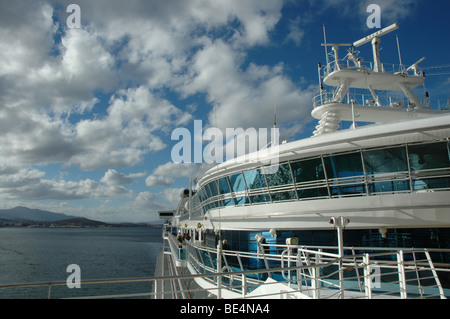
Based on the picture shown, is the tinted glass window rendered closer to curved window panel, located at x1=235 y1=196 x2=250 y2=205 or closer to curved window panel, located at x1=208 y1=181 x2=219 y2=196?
curved window panel, located at x1=235 y1=196 x2=250 y2=205

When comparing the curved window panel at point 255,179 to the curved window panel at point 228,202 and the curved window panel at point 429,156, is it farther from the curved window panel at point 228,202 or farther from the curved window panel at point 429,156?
the curved window panel at point 429,156

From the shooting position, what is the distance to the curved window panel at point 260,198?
47.2ft

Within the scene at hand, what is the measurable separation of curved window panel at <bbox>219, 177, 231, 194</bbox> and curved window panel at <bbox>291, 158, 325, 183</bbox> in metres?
4.17

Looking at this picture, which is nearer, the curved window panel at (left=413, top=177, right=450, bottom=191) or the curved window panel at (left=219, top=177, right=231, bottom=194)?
the curved window panel at (left=413, top=177, right=450, bottom=191)

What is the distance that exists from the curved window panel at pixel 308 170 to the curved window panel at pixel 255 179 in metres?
→ 1.59

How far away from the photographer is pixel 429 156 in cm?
1092

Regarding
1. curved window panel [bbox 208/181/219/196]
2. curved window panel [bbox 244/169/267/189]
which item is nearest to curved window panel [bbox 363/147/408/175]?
curved window panel [bbox 244/169/267/189]

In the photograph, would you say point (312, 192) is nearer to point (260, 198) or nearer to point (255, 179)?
point (260, 198)

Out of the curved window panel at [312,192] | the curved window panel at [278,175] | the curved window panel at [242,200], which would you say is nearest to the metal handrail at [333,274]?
the curved window panel at [312,192]

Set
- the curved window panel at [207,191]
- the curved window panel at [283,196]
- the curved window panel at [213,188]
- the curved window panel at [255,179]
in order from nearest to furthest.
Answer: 1. the curved window panel at [283,196]
2. the curved window panel at [255,179]
3. the curved window panel at [213,188]
4. the curved window panel at [207,191]

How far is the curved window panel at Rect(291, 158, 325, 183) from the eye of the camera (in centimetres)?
1270

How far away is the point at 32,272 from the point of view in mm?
39688
